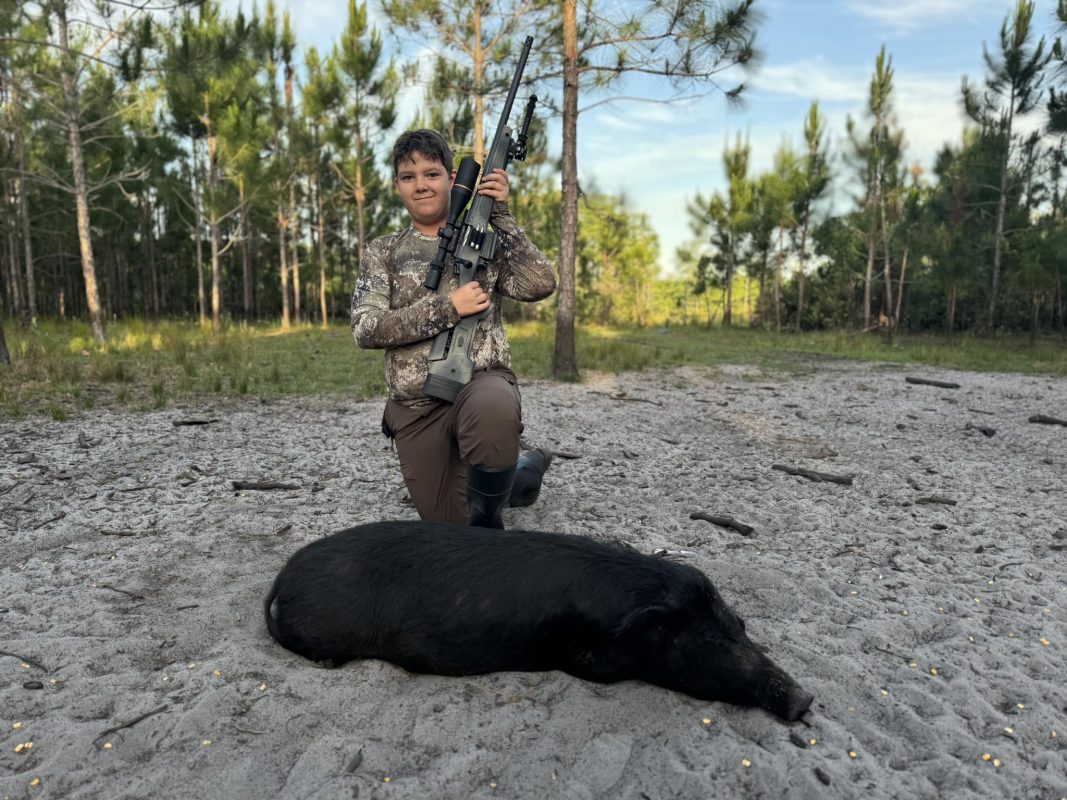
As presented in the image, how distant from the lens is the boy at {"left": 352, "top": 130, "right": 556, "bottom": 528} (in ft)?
9.69

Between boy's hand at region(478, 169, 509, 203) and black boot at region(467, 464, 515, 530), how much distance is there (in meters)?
1.25

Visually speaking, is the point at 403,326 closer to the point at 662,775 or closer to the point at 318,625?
the point at 318,625

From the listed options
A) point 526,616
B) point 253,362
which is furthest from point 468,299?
point 253,362

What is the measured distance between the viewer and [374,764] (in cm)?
178

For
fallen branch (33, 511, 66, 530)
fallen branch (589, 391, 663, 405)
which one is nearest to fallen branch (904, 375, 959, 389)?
fallen branch (589, 391, 663, 405)

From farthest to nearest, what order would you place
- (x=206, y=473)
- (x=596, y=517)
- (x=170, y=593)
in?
(x=206, y=473)
(x=596, y=517)
(x=170, y=593)

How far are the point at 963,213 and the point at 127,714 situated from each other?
26.1 meters

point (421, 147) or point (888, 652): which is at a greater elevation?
point (421, 147)

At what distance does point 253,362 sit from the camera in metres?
10.7

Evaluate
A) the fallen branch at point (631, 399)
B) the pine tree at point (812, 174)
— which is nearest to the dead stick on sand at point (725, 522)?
the fallen branch at point (631, 399)

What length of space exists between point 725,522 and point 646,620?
1.98 metres

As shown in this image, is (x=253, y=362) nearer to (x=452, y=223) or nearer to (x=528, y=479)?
(x=528, y=479)

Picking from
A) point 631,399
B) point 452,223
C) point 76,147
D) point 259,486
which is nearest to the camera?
point 452,223

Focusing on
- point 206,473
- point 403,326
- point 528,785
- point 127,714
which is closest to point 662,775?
point 528,785
